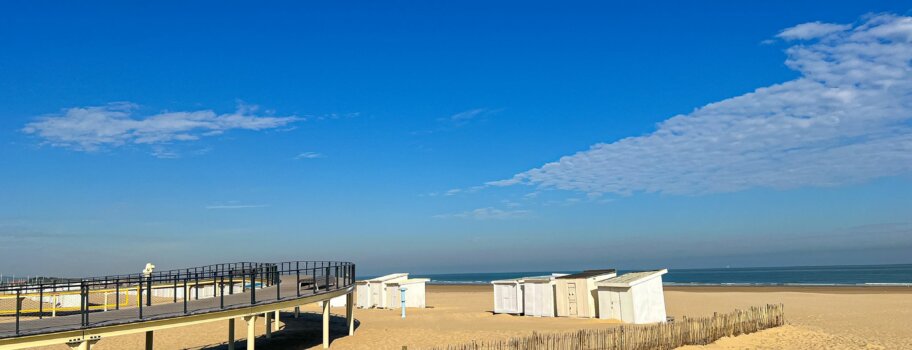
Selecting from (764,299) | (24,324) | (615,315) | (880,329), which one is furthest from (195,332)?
(764,299)

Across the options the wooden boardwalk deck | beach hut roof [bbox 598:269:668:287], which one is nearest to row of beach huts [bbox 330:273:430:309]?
beach hut roof [bbox 598:269:668:287]

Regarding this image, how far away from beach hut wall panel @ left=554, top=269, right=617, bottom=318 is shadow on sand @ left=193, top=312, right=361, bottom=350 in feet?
28.0

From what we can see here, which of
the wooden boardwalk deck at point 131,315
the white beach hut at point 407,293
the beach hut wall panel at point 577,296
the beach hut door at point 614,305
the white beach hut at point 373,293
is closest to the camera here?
the wooden boardwalk deck at point 131,315

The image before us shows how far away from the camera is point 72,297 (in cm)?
3506

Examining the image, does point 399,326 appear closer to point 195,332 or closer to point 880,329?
point 195,332

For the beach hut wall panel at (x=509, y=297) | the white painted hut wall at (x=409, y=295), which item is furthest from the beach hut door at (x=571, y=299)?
the white painted hut wall at (x=409, y=295)

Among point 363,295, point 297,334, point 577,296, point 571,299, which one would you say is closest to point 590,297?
point 577,296

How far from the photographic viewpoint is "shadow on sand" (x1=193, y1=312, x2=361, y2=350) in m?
20.8

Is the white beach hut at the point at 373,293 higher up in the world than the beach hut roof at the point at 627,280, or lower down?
lower down

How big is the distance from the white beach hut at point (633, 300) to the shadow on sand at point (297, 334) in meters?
9.97

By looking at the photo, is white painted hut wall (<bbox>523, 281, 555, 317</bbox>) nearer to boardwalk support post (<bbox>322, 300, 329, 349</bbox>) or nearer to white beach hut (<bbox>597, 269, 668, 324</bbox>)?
white beach hut (<bbox>597, 269, 668, 324</bbox>)

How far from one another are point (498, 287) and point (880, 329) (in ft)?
52.2

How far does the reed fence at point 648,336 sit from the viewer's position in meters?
16.6

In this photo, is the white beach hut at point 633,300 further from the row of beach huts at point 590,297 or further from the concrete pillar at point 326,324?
the concrete pillar at point 326,324
